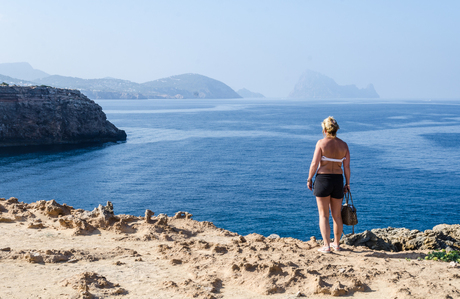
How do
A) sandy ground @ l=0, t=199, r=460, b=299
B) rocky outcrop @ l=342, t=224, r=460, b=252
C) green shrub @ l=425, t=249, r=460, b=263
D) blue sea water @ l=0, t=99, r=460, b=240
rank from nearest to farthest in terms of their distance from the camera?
sandy ground @ l=0, t=199, r=460, b=299 → green shrub @ l=425, t=249, r=460, b=263 → rocky outcrop @ l=342, t=224, r=460, b=252 → blue sea water @ l=0, t=99, r=460, b=240

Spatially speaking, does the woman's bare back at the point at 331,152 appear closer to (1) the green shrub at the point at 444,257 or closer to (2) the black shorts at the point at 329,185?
(2) the black shorts at the point at 329,185

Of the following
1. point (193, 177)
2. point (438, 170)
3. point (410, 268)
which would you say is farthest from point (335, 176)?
point (438, 170)

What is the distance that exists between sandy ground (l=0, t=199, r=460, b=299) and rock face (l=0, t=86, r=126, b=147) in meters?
74.3

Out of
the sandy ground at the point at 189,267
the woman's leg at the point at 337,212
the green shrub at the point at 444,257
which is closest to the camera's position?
the sandy ground at the point at 189,267

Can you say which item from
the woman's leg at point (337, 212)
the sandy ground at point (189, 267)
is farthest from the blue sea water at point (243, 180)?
the woman's leg at point (337, 212)

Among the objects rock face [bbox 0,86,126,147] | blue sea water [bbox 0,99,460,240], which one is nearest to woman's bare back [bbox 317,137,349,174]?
blue sea water [bbox 0,99,460,240]

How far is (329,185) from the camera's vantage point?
786cm

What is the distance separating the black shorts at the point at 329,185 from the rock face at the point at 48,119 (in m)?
79.8

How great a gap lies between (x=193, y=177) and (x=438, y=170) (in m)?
31.9

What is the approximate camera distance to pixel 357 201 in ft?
114

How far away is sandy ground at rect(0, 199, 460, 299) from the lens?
6219mm

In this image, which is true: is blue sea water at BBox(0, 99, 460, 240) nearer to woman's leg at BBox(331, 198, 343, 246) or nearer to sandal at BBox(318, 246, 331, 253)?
sandal at BBox(318, 246, 331, 253)

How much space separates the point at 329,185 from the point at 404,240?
7527 millimetres

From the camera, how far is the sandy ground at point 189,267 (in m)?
6.22
